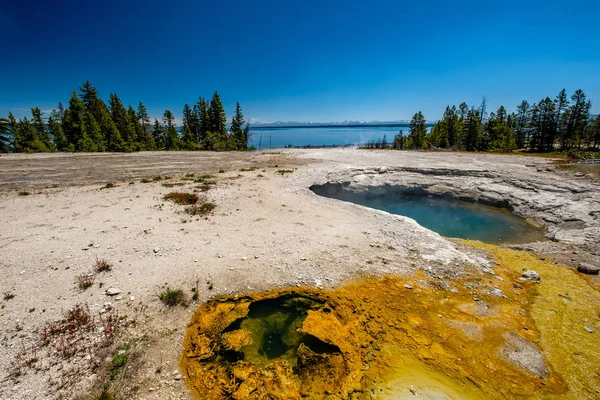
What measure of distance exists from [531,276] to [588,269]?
9.45ft

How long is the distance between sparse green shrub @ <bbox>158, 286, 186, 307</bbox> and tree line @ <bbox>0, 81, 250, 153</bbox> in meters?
49.7

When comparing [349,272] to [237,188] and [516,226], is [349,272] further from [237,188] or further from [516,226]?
[516,226]

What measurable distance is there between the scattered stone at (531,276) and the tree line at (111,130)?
5687 centimetres

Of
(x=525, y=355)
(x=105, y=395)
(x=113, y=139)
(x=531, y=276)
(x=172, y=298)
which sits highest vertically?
(x=113, y=139)

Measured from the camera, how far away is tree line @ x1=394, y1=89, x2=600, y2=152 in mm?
59969

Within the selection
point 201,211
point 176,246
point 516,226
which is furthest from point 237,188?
point 516,226

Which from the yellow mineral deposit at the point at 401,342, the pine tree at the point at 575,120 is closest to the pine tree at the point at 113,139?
the yellow mineral deposit at the point at 401,342

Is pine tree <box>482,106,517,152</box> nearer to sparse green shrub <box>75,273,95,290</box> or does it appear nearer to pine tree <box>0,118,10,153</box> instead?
sparse green shrub <box>75,273,95,290</box>

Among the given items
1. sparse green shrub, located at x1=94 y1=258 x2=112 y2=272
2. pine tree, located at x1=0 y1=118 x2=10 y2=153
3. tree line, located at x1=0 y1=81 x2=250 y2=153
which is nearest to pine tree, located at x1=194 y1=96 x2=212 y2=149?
tree line, located at x1=0 y1=81 x2=250 y2=153

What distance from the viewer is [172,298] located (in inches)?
303

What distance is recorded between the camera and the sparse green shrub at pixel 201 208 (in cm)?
1476

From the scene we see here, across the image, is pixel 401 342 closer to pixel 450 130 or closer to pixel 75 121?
pixel 75 121

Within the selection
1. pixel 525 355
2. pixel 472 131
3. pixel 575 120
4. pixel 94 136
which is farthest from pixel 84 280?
pixel 575 120

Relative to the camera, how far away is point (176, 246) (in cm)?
1077
